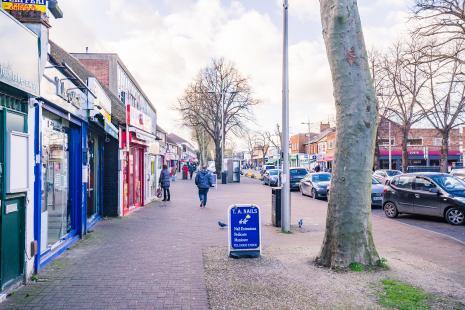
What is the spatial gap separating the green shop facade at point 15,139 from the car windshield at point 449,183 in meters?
11.7

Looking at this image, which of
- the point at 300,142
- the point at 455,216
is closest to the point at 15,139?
the point at 455,216

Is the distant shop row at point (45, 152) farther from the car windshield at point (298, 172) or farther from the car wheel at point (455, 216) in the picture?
the car windshield at point (298, 172)

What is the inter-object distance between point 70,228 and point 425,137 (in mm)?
60863

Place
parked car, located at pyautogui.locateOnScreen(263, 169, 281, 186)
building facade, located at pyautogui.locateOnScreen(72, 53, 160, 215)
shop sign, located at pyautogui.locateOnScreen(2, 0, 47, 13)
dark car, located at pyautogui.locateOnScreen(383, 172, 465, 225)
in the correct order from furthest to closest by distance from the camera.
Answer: parked car, located at pyautogui.locateOnScreen(263, 169, 281, 186), building facade, located at pyautogui.locateOnScreen(72, 53, 160, 215), dark car, located at pyautogui.locateOnScreen(383, 172, 465, 225), shop sign, located at pyautogui.locateOnScreen(2, 0, 47, 13)

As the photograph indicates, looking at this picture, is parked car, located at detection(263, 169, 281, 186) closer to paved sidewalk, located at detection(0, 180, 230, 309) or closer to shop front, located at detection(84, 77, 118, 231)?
shop front, located at detection(84, 77, 118, 231)

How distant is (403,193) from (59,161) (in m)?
10.8

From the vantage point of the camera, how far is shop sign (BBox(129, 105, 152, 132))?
14.5 meters

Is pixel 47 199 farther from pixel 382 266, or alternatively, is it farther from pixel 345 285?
pixel 382 266

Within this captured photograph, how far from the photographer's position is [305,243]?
927 cm

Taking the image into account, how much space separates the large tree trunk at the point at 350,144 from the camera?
6.84m

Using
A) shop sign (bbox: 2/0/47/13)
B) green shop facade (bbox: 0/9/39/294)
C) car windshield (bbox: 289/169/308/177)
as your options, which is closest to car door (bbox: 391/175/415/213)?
green shop facade (bbox: 0/9/39/294)

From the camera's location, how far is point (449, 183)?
1323 centimetres

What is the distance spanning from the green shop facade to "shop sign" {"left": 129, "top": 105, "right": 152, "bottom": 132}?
8421 millimetres

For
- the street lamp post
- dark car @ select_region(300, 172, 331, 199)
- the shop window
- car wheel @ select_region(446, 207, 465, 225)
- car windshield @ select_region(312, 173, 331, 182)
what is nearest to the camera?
the street lamp post
